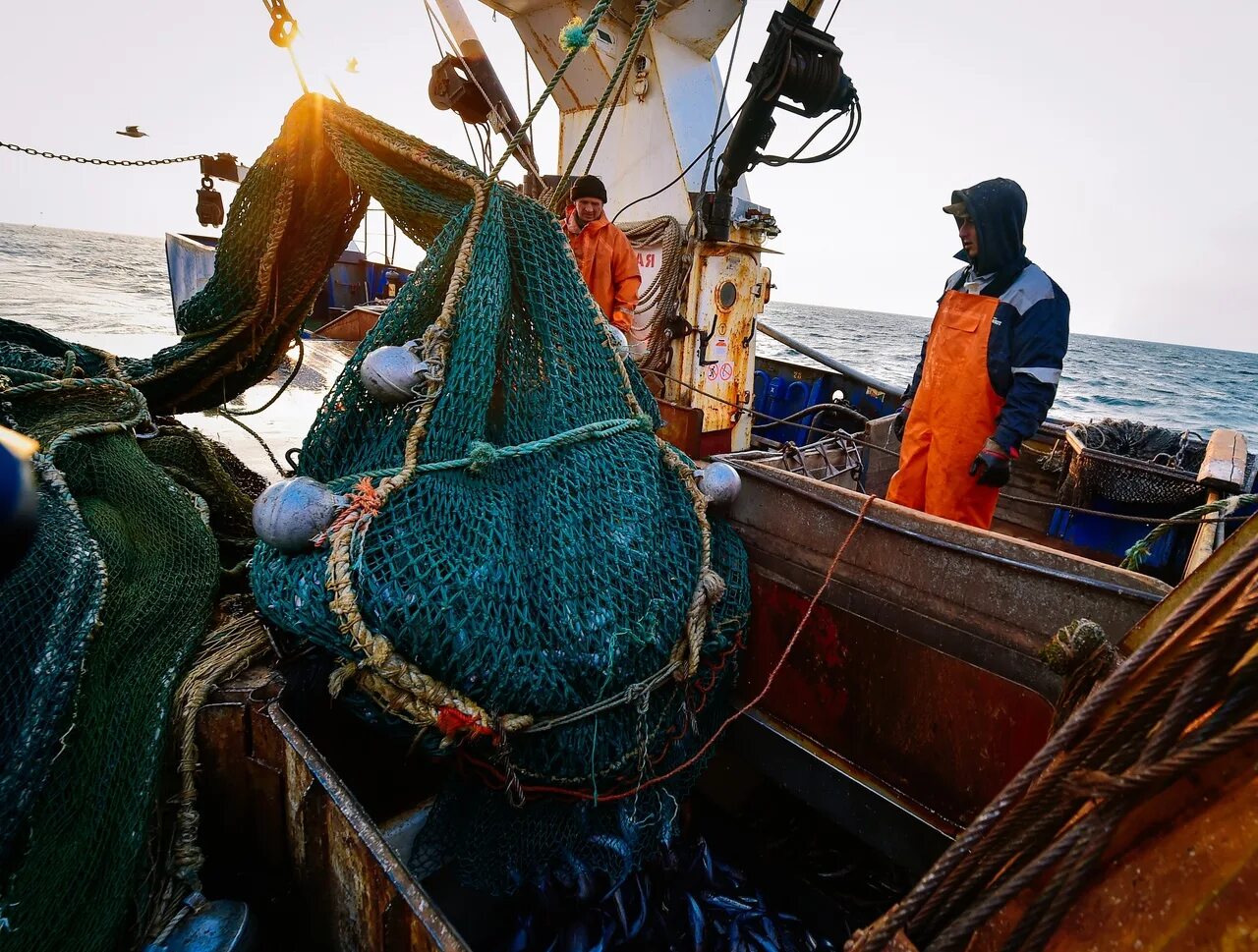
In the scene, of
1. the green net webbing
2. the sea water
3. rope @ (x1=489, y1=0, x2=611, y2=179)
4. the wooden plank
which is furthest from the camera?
the sea water

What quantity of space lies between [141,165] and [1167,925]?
585 cm

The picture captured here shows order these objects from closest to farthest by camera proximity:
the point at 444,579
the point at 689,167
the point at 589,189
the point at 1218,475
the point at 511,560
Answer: the point at 444,579
the point at 511,560
the point at 1218,475
the point at 589,189
the point at 689,167

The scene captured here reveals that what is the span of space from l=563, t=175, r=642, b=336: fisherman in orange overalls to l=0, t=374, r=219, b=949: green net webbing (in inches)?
136

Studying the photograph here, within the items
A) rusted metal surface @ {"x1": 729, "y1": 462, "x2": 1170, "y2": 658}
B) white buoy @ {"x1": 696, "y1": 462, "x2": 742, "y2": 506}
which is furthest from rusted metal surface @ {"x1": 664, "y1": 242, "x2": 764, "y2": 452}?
white buoy @ {"x1": 696, "y1": 462, "x2": 742, "y2": 506}

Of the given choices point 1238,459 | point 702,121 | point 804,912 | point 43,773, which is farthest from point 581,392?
point 1238,459

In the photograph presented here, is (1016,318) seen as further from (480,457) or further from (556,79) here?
(480,457)

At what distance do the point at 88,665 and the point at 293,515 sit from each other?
2.39 feet

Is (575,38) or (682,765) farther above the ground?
(575,38)

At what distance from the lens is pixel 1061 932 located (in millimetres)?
867

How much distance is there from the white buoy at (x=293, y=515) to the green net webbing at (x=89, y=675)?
59 cm

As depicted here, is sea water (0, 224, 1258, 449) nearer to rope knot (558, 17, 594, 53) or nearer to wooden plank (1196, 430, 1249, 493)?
rope knot (558, 17, 594, 53)

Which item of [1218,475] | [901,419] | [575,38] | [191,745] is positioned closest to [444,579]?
[191,745]

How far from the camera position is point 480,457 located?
1960mm

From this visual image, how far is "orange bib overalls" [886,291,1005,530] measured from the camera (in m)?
3.14
